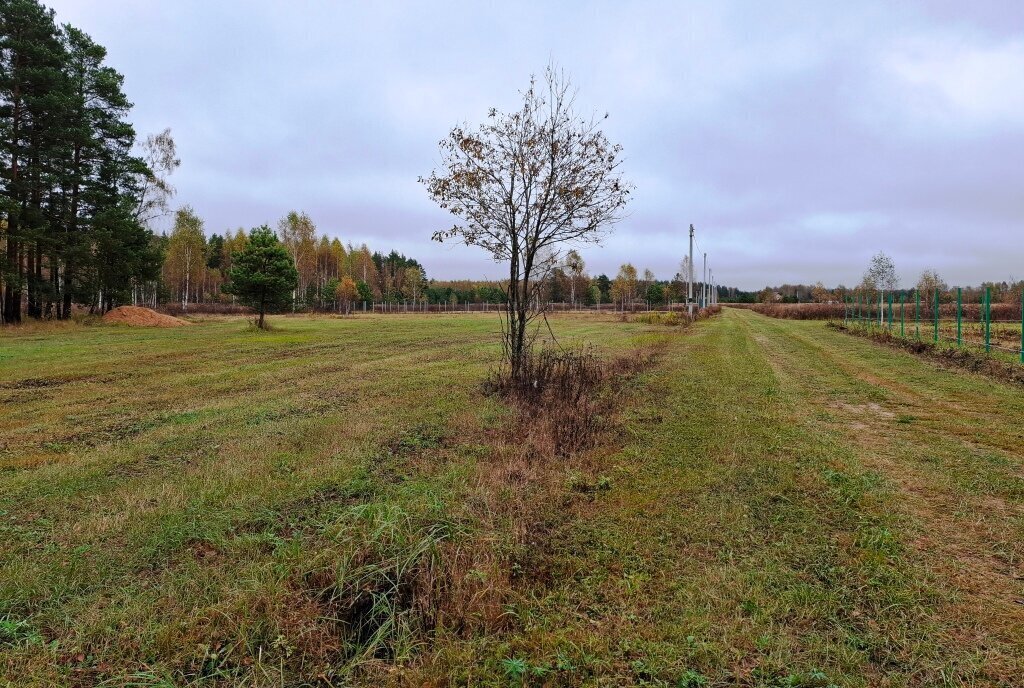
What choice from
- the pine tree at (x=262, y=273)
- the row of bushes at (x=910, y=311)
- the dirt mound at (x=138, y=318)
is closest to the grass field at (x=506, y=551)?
the pine tree at (x=262, y=273)

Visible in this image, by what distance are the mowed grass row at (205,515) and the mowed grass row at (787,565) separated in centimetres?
98

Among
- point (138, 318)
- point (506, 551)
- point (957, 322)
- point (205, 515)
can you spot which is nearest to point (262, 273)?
point (138, 318)

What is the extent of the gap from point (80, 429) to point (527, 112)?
7785mm

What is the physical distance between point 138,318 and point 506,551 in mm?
35693

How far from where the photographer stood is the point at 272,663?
240 centimetres

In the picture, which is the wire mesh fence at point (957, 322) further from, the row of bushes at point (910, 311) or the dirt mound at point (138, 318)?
the dirt mound at point (138, 318)

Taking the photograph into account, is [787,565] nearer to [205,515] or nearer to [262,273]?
[205,515]

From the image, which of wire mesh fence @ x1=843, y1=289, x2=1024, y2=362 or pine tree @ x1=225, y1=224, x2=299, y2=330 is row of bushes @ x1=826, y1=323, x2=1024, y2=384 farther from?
pine tree @ x1=225, y1=224, x2=299, y2=330

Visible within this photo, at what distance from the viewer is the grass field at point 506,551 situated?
7.93 feet

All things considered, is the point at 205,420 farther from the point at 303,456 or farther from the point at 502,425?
the point at 502,425

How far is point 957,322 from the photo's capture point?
16641 mm

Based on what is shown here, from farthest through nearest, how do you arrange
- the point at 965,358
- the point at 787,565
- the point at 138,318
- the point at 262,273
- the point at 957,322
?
the point at 138,318 → the point at 262,273 → the point at 957,322 → the point at 965,358 → the point at 787,565

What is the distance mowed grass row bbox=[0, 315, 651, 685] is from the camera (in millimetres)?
2494

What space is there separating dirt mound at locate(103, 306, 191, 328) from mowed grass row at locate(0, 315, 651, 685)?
2431 cm
